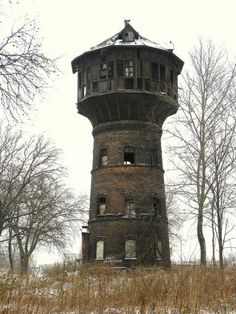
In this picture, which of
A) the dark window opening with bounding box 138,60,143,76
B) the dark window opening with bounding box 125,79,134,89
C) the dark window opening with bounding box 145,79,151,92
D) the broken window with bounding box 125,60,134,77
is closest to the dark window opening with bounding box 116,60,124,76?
the broken window with bounding box 125,60,134,77

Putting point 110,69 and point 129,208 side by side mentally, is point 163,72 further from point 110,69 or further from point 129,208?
point 129,208

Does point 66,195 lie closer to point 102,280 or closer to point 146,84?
point 146,84

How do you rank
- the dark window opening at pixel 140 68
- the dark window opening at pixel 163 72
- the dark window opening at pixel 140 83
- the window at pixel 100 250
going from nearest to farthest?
the window at pixel 100 250 → the dark window opening at pixel 140 83 → the dark window opening at pixel 140 68 → the dark window opening at pixel 163 72

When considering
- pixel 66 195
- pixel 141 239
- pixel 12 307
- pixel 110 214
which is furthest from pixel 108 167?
pixel 12 307

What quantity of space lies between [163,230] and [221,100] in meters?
8.24

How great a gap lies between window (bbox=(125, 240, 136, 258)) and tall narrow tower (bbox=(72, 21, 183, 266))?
0.05m

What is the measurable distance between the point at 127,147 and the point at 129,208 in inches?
133

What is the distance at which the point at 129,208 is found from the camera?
24.4 meters

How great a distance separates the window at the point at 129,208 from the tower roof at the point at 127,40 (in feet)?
28.9

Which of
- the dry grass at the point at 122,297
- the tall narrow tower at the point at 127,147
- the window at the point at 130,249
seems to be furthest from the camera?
the tall narrow tower at the point at 127,147

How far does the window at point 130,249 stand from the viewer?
23531 mm

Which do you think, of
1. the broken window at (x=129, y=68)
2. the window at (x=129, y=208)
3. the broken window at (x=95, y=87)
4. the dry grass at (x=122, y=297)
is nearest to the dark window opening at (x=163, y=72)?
the broken window at (x=129, y=68)

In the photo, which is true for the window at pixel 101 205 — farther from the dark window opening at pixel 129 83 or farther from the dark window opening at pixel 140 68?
the dark window opening at pixel 140 68

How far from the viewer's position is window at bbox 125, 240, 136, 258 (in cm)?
2353
